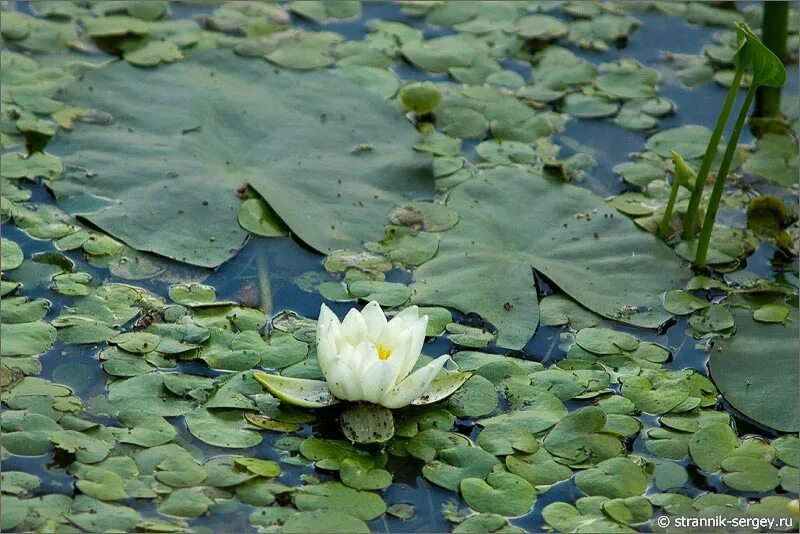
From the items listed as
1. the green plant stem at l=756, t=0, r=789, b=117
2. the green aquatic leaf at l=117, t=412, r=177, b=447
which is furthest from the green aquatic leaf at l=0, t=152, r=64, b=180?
the green plant stem at l=756, t=0, r=789, b=117

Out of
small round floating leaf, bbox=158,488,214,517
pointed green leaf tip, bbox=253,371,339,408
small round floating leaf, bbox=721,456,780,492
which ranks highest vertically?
pointed green leaf tip, bbox=253,371,339,408

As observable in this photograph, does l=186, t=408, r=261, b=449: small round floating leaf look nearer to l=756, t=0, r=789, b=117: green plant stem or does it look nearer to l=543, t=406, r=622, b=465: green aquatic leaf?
l=543, t=406, r=622, b=465: green aquatic leaf

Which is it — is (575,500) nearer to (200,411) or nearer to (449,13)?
(200,411)

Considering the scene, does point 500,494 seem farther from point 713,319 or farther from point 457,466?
point 713,319

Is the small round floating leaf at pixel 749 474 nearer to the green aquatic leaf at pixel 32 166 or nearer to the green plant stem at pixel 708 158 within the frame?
the green plant stem at pixel 708 158

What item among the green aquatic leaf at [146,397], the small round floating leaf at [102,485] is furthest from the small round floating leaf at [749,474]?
the small round floating leaf at [102,485]
